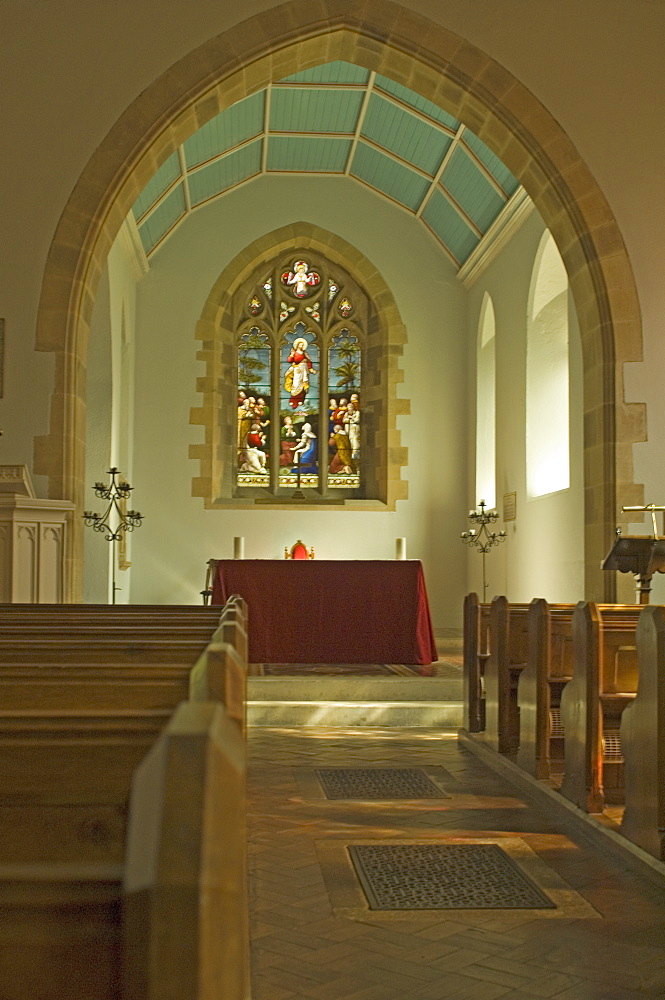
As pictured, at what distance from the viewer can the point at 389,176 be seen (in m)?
12.1

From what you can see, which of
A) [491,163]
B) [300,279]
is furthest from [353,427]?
[491,163]

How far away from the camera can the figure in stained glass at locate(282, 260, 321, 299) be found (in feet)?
42.9

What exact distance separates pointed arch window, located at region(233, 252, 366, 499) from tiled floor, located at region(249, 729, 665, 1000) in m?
8.70

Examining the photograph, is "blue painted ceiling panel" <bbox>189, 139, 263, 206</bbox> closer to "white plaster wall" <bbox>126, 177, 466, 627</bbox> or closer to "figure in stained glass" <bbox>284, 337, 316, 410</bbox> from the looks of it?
"white plaster wall" <bbox>126, 177, 466, 627</bbox>

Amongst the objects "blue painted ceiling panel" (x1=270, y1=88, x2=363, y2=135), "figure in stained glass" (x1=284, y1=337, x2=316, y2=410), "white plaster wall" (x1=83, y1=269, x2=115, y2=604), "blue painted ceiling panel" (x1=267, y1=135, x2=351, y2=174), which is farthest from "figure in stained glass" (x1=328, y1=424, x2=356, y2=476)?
"blue painted ceiling panel" (x1=270, y1=88, x2=363, y2=135)

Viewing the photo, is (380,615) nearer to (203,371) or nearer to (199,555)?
(199,555)

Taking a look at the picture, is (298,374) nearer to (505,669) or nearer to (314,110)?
(314,110)

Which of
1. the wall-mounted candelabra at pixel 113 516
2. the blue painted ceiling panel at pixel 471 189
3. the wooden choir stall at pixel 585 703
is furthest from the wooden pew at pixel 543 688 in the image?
the blue painted ceiling panel at pixel 471 189

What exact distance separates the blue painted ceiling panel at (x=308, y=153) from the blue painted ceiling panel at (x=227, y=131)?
0.59 meters

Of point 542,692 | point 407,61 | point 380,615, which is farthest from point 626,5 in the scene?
point 542,692

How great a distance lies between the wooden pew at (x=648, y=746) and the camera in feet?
10.4

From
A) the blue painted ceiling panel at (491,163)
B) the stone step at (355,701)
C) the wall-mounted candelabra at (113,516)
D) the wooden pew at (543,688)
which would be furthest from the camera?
the blue painted ceiling panel at (491,163)

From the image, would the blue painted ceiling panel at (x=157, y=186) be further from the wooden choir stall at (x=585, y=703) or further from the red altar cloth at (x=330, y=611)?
the wooden choir stall at (x=585, y=703)

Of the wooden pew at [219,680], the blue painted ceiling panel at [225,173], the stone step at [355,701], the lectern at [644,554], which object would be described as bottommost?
the stone step at [355,701]
